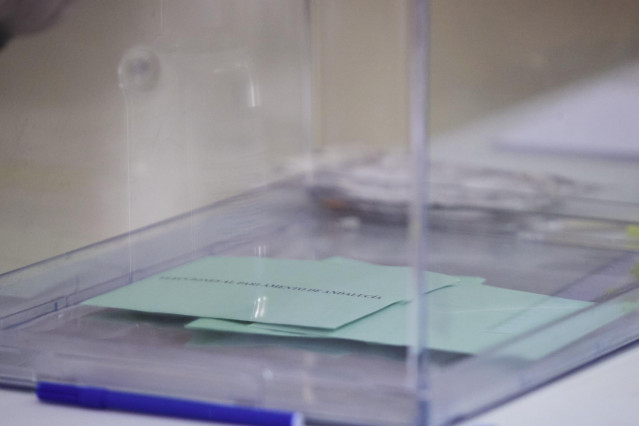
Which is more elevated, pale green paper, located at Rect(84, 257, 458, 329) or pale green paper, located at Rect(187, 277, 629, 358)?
pale green paper, located at Rect(84, 257, 458, 329)

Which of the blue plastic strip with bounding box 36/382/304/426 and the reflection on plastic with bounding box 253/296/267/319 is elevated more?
the reflection on plastic with bounding box 253/296/267/319

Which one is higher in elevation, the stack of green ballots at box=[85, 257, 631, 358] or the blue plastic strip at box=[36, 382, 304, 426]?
the stack of green ballots at box=[85, 257, 631, 358]

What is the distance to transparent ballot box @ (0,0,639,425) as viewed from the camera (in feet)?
1.53

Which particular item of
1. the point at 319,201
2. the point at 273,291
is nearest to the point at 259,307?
Answer: the point at 273,291

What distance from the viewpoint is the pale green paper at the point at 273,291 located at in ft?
1.68

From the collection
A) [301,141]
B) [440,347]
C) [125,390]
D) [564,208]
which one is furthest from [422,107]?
[301,141]

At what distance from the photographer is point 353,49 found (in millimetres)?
935

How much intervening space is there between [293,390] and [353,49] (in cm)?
55

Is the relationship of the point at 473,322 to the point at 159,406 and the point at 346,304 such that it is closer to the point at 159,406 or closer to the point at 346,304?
the point at 346,304

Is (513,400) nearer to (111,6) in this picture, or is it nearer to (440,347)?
(440,347)

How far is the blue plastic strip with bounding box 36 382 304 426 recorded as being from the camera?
1.45 ft

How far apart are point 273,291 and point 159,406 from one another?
117 millimetres

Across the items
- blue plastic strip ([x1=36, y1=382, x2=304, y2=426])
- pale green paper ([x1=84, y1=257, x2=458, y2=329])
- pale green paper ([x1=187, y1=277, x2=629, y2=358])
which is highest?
pale green paper ([x1=84, y1=257, x2=458, y2=329])

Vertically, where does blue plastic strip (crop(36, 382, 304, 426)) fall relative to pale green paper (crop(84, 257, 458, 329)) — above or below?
below
